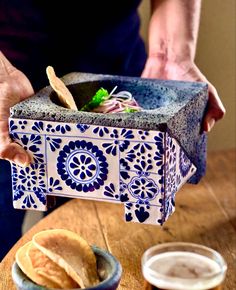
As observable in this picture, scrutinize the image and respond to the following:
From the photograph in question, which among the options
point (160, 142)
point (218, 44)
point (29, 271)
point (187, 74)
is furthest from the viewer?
point (218, 44)

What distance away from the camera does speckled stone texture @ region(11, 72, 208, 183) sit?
1.30 metres

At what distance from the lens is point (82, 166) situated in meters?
1.34

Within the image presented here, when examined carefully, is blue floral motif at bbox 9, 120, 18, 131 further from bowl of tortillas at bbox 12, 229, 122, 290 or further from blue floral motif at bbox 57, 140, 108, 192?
bowl of tortillas at bbox 12, 229, 122, 290

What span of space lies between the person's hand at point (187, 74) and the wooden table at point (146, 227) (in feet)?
0.58

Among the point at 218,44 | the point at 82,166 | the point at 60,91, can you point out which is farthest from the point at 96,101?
the point at 218,44

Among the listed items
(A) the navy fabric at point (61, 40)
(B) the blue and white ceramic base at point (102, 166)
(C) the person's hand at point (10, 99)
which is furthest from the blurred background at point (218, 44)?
(B) the blue and white ceramic base at point (102, 166)

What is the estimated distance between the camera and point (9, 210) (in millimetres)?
1989

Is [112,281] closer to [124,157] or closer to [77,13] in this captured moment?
[124,157]

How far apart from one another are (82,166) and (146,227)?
0.30 meters

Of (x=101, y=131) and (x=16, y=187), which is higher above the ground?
(x=101, y=131)

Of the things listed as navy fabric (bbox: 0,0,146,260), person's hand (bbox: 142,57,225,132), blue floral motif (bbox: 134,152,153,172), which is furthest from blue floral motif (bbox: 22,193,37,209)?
navy fabric (bbox: 0,0,146,260)

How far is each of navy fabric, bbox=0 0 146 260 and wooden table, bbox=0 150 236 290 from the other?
367 mm

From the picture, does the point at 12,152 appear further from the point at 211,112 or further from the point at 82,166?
the point at 211,112

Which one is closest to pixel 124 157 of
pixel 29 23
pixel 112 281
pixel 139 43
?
pixel 112 281
